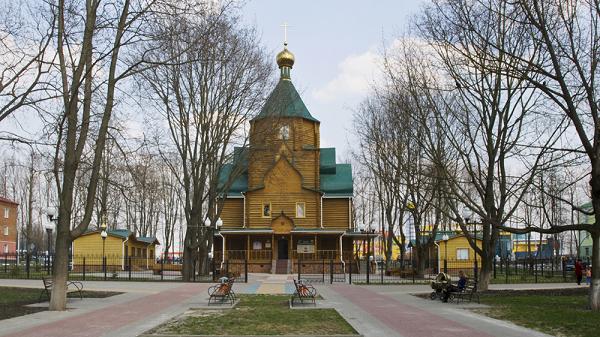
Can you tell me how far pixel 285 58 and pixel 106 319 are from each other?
124 ft

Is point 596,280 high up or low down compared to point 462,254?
up

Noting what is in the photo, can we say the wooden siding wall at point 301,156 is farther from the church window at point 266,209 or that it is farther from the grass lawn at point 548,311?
the grass lawn at point 548,311

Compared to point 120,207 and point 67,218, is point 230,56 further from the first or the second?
point 120,207

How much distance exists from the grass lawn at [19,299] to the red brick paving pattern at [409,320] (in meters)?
9.10

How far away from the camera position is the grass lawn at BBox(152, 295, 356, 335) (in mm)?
12883

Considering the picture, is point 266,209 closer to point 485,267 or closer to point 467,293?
point 485,267

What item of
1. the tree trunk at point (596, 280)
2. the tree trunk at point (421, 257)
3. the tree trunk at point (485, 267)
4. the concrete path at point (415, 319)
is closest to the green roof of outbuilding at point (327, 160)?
the tree trunk at point (421, 257)

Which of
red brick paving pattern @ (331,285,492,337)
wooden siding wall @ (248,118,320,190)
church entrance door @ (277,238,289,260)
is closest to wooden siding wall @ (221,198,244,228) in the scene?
wooden siding wall @ (248,118,320,190)

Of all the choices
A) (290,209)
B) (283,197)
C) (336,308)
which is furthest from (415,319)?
(283,197)

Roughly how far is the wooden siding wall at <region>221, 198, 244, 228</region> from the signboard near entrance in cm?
518

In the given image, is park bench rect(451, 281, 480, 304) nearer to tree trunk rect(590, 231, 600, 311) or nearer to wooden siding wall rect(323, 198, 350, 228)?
tree trunk rect(590, 231, 600, 311)

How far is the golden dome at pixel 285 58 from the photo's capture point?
50.5m

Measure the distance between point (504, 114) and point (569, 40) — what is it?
19.6 ft

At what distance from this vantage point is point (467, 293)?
20250 millimetres
